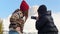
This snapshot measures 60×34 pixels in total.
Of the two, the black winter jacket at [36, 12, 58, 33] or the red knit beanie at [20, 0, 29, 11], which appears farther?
the red knit beanie at [20, 0, 29, 11]

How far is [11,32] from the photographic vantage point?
6.19 meters

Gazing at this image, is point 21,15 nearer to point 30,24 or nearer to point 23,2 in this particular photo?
point 23,2

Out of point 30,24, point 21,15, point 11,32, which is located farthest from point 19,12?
point 30,24

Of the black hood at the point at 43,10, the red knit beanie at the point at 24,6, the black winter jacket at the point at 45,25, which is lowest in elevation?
the black winter jacket at the point at 45,25

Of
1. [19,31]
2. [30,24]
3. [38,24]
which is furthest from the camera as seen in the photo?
[30,24]

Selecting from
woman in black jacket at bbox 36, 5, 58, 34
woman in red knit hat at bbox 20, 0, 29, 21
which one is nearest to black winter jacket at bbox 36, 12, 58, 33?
woman in black jacket at bbox 36, 5, 58, 34

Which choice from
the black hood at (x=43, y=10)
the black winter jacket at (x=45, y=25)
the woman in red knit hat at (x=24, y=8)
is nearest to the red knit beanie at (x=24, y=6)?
the woman in red knit hat at (x=24, y=8)

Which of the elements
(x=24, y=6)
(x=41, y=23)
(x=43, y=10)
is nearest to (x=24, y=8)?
(x=24, y=6)

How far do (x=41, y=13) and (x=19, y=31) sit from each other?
2.13 ft

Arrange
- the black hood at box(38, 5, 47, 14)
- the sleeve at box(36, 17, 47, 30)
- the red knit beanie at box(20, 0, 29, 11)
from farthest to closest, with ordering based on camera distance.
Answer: the red knit beanie at box(20, 0, 29, 11) < the black hood at box(38, 5, 47, 14) < the sleeve at box(36, 17, 47, 30)

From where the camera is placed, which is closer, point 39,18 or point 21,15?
point 39,18

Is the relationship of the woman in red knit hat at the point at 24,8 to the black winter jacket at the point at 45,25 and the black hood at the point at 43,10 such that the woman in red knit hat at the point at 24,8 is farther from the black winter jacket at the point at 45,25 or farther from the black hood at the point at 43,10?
the black winter jacket at the point at 45,25

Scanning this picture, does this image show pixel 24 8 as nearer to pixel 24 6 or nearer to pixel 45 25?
pixel 24 6

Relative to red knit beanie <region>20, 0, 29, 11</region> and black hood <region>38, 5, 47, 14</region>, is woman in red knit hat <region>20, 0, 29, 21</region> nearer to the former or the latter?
red knit beanie <region>20, 0, 29, 11</region>
